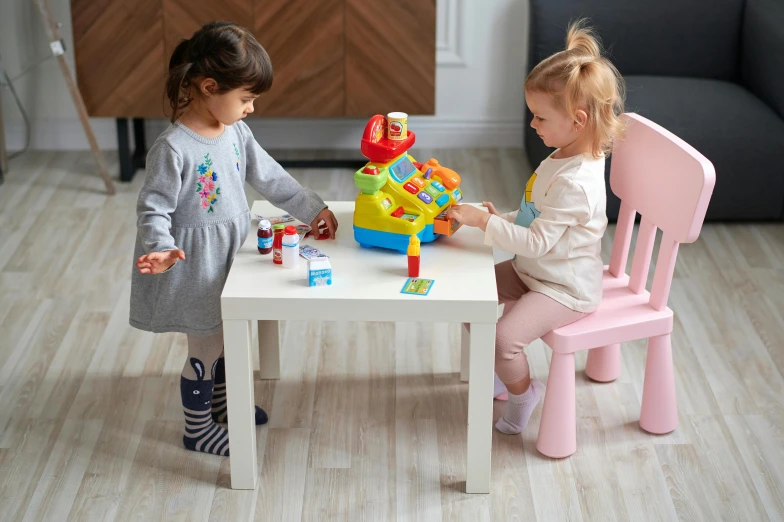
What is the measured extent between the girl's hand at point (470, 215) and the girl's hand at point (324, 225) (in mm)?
242

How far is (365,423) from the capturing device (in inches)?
85.0

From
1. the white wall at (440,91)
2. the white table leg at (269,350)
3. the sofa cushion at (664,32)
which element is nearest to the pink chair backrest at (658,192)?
the white table leg at (269,350)

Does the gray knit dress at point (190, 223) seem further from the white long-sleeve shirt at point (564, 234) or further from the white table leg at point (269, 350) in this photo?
the white long-sleeve shirt at point (564, 234)

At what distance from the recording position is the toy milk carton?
1.74m

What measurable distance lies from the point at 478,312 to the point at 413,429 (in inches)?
20.4

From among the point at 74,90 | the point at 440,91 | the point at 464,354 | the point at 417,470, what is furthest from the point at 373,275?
the point at 440,91

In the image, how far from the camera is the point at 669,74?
3441mm

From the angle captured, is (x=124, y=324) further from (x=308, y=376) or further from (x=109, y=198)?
(x=109, y=198)

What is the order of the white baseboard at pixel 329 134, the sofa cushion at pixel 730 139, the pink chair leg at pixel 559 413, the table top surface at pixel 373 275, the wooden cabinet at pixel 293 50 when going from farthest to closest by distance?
1. the white baseboard at pixel 329 134
2. the wooden cabinet at pixel 293 50
3. the sofa cushion at pixel 730 139
4. the pink chair leg at pixel 559 413
5. the table top surface at pixel 373 275

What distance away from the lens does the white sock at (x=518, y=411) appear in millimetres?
2070

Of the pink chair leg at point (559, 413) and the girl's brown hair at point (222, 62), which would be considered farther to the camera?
the pink chair leg at point (559, 413)

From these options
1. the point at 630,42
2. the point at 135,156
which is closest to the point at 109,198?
the point at 135,156

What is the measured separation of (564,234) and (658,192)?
23 cm

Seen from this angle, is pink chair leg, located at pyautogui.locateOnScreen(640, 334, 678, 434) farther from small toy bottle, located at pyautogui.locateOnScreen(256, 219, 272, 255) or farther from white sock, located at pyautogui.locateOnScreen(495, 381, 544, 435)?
small toy bottle, located at pyautogui.locateOnScreen(256, 219, 272, 255)
